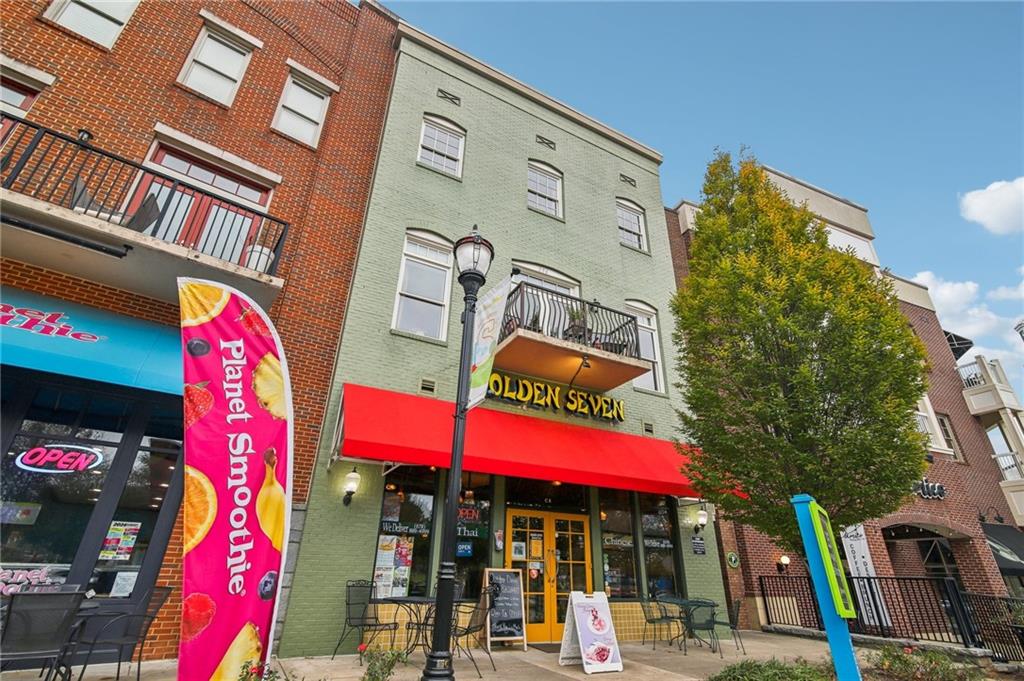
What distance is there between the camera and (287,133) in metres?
10.1

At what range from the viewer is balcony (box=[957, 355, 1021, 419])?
16641 millimetres

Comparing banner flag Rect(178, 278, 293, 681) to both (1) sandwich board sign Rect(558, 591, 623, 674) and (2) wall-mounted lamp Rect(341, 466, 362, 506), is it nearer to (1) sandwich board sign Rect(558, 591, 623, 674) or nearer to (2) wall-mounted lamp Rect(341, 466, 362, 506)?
(2) wall-mounted lamp Rect(341, 466, 362, 506)

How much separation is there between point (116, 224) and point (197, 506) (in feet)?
14.6

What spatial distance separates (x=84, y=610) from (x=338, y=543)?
2.90 meters

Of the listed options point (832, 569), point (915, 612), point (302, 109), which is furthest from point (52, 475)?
point (915, 612)

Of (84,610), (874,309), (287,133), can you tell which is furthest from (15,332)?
(874,309)

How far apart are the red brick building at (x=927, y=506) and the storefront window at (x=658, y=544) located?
1.45 m

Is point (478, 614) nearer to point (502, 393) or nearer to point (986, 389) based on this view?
point (502, 393)

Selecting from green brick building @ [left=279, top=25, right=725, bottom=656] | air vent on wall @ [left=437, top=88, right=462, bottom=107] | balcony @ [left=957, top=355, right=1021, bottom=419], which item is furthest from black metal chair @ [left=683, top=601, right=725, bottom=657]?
balcony @ [left=957, top=355, right=1021, bottom=419]

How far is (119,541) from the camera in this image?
625cm

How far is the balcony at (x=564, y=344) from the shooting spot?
29.6 ft

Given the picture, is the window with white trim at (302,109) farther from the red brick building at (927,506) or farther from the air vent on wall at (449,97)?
the red brick building at (927,506)

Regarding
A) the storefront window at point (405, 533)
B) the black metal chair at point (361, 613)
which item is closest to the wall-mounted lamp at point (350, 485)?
the storefront window at point (405, 533)

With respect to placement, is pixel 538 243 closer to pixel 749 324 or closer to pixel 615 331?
pixel 615 331
